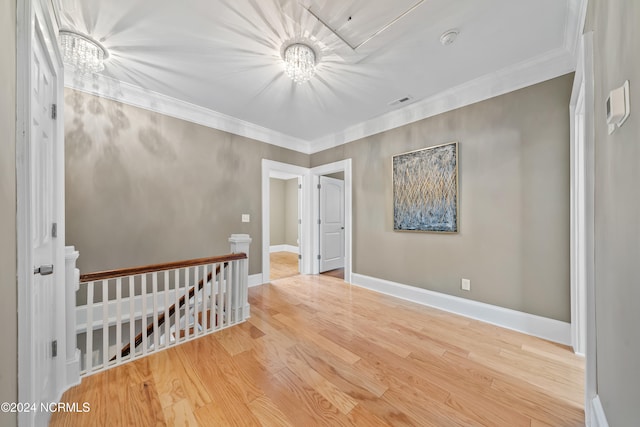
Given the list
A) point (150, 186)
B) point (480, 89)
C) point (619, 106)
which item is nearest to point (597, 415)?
point (619, 106)

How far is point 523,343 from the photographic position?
6.69 ft

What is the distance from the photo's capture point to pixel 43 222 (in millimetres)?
1244

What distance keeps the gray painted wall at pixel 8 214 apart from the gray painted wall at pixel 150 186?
205 cm

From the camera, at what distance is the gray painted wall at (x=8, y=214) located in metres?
0.78

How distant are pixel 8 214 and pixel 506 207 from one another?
3361 mm

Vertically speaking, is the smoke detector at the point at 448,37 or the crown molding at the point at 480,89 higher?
the smoke detector at the point at 448,37

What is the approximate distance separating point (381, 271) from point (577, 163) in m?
2.30

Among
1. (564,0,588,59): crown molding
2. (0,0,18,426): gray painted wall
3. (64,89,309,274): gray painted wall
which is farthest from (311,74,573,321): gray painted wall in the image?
(0,0,18,426): gray painted wall

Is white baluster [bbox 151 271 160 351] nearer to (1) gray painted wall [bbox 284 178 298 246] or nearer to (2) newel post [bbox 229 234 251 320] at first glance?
(2) newel post [bbox 229 234 251 320]

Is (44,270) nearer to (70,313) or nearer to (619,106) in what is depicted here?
(70,313)

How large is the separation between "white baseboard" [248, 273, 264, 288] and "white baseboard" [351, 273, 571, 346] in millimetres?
1829

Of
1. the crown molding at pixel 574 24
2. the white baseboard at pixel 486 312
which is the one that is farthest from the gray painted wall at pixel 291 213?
the crown molding at pixel 574 24

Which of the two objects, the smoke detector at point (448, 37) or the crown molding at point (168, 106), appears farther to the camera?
the crown molding at point (168, 106)

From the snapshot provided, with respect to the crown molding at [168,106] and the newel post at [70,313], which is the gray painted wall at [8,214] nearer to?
the newel post at [70,313]
